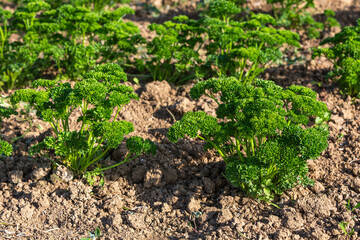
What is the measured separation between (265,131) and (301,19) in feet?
15.3

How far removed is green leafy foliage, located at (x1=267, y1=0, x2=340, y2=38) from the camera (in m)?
7.22

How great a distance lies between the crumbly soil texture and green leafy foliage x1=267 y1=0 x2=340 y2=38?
246cm

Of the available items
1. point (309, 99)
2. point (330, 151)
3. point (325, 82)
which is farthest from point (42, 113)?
point (325, 82)

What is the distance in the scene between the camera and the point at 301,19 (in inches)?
291

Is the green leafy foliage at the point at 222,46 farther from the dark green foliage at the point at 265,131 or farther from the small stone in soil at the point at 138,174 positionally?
the small stone in soil at the point at 138,174

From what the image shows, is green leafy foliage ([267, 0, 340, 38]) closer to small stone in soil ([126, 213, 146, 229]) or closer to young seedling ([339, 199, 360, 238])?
young seedling ([339, 199, 360, 238])

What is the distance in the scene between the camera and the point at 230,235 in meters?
3.61

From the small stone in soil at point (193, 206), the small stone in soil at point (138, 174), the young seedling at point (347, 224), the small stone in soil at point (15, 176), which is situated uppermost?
the young seedling at point (347, 224)

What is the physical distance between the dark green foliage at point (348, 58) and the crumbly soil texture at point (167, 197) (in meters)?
0.43

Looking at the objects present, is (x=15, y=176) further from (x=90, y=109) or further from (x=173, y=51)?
(x=173, y=51)

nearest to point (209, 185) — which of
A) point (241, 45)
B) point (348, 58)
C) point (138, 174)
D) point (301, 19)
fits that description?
point (138, 174)

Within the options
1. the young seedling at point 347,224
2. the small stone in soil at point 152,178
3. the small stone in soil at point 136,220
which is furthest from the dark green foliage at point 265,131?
the small stone in soil at point 136,220

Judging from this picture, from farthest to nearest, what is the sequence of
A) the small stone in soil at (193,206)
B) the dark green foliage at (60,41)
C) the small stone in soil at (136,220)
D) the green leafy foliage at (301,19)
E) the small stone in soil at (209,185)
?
the green leafy foliage at (301,19), the dark green foliage at (60,41), the small stone in soil at (209,185), the small stone in soil at (193,206), the small stone in soil at (136,220)

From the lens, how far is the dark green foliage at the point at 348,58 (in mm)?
5230
